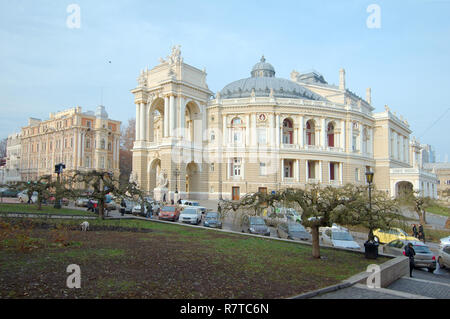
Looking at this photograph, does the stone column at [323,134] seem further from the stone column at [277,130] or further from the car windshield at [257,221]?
the car windshield at [257,221]

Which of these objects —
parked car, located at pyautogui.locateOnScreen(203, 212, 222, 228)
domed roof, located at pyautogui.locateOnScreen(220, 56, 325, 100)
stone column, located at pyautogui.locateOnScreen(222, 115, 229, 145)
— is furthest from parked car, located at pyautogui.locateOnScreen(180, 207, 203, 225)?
domed roof, located at pyautogui.locateOnScreen(220, 56, 325, 100)

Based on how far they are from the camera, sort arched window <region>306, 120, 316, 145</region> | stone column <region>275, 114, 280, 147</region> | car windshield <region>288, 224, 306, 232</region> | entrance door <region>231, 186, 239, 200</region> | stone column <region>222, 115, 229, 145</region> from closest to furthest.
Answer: car windshield <region>288, 224, 306, 232</region> → stone column <region>275, 114, 280, 147</region> → entrance door <region>231, 186, 239, 200</region> → stone column <region>222, 115, 229, 145</region> → arched window <region>306, 120, 316, 145</region>

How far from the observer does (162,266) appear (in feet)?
36.1

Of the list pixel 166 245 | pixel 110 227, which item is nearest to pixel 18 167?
pixel 110 227

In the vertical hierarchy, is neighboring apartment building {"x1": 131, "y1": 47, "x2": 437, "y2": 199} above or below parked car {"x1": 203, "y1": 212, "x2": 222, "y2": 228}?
above

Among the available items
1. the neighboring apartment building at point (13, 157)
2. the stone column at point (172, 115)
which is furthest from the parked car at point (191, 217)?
the neighboring apartment building at point (13, 157)

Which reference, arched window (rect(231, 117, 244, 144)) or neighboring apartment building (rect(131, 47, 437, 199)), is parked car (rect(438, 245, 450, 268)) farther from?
arched window (rect(231, 117, 244, 144))

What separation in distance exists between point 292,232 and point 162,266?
13.1 meters

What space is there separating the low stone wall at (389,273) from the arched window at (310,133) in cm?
4619

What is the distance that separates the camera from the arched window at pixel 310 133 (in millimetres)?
59406

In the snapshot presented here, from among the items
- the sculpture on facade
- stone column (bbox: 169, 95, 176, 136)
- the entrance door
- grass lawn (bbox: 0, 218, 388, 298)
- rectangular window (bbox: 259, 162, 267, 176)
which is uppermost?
stone column (bbox: 169, 95, 176, 136)

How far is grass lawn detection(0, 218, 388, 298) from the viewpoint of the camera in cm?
844

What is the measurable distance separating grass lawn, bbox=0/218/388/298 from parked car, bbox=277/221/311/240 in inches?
186

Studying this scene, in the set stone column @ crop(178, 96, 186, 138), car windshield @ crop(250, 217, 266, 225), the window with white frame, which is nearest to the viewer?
car windshield @ crop(250, 217, 266, 225)
